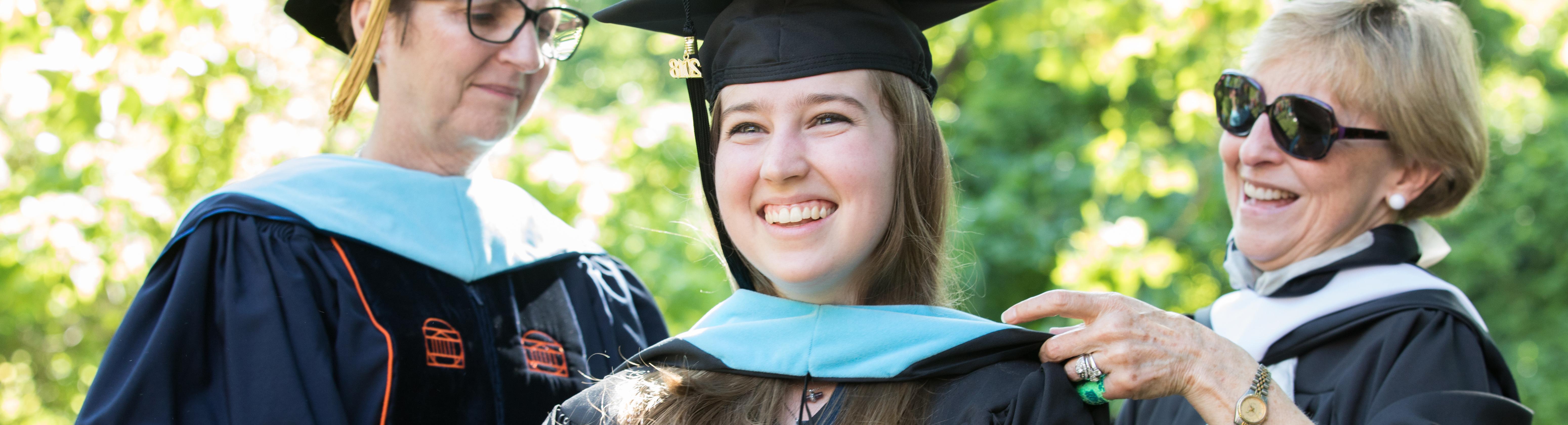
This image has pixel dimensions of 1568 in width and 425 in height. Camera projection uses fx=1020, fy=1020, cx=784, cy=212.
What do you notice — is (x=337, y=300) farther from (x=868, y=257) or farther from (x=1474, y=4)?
(x=1474, y=4)

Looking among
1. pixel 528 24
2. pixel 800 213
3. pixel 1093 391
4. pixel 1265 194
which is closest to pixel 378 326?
pixel 528 24

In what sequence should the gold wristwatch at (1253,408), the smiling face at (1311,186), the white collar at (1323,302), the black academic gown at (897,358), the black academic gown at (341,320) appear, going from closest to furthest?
the black academic gown at (897,358)
the gold wristwatch at (1253,408)
the black academic gown at (341,320)
the white collar at (1323,302)
the smiling face at (1311,186)

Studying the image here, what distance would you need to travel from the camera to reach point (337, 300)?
7.54 ft

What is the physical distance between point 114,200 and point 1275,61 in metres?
4.68

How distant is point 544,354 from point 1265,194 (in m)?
1.89

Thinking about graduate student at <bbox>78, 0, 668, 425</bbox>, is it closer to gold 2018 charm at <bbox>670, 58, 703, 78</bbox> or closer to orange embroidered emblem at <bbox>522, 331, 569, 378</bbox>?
orange embroidered emblem at <bbox>522, 331, 569, 378</bbox>

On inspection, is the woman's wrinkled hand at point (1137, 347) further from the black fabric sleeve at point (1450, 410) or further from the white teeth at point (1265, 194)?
the white teeth at point (1265, 194)

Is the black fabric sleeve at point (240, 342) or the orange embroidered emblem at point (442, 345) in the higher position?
the black fabric sleeve at point (240, 342)

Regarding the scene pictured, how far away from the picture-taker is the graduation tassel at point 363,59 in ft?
8.30

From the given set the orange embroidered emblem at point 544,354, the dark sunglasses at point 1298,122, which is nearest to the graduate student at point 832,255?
the orange embroidered emblem at point 544,354

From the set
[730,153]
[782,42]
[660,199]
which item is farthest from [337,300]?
[660,199]

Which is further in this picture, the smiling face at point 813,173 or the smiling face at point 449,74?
the smiling face at point 449,74

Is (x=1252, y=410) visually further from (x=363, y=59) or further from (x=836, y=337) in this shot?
(x=363, y=59)

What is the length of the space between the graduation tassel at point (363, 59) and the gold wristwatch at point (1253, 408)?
2.12 meters
